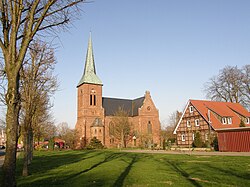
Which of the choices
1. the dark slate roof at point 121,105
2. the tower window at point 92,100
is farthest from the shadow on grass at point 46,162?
the dark slate roof at point 121,105

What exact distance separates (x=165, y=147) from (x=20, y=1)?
37978mm

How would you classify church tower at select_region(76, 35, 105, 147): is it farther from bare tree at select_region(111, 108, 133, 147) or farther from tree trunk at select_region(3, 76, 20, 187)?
tree trunk at select_region(3, 76, 20, 187)

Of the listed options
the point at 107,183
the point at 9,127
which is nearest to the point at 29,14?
the point at 9,127

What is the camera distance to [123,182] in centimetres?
1005

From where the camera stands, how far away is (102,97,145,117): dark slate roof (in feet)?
219

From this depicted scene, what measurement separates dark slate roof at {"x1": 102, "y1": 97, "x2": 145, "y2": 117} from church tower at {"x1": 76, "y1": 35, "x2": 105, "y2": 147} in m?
3.79

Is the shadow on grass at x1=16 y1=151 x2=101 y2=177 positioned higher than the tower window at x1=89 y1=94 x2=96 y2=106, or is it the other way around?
the tower window at x1=89 y1=94 x2=96 y2=106

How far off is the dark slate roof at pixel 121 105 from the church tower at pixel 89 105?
12.4ft

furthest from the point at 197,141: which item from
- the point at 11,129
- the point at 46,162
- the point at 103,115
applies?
the point at 11,129

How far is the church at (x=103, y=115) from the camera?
5988 cm

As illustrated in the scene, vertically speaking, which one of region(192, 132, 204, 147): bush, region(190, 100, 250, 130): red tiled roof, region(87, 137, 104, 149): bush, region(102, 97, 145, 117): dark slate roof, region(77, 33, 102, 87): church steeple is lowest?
region(87, 137, 104, 149): bush

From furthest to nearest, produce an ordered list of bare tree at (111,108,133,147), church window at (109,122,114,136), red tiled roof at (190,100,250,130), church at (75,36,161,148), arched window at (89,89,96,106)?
1. arched window at (89,89,96,106)
2. church window at (109,122,114,136)
3. bare tree at (111,108,133,147)
4. church at (75,36,161,148)
5. red tiled roof at (190,100,250,130)

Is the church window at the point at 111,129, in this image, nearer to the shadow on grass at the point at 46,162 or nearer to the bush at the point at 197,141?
the bush at the point at 197,141

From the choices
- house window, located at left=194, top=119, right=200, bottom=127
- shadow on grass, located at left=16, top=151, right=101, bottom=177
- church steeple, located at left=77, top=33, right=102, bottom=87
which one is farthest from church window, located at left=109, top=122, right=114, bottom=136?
shadow on grass, located at left=16, top=151, right=101, bottom=177
